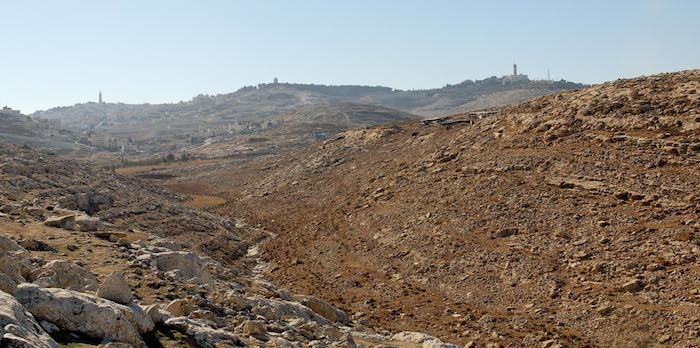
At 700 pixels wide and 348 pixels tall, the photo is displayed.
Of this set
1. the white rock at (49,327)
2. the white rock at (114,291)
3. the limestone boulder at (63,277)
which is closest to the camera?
Result: the white rock at (49,327)

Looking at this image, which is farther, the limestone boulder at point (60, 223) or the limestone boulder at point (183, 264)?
the limestone boulder at point (60, 223)

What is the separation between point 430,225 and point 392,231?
232cm

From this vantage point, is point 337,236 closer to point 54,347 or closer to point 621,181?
point 621,181

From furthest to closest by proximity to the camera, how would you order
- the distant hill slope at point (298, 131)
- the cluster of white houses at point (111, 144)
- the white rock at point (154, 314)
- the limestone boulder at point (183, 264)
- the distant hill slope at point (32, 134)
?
the cluster of white houses at point (111, 144), the distant hill slope at point (32, 134), the distant hill slope at point (298, 131), the limestone boulder at point (183, 264), the white rock at point (154, 314)

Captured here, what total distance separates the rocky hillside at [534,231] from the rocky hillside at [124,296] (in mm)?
4387

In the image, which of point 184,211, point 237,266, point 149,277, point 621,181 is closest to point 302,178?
point 184,211

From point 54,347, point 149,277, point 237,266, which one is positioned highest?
point 54,347

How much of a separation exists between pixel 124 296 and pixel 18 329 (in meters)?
3.65

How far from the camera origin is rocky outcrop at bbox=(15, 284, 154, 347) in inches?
329

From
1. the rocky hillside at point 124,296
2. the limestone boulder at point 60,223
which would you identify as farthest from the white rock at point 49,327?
the limestone boulder at point 60,223

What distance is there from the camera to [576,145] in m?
30.3

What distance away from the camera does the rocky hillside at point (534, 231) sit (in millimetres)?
19641

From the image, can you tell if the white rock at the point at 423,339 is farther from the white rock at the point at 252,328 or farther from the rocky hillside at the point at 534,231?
the white rock at the point at 252,328

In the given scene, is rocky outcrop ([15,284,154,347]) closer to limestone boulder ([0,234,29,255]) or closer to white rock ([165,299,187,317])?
white rock ([165,299,187,317])
